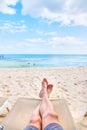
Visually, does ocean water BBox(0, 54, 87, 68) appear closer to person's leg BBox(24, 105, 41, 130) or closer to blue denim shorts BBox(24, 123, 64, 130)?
person's leg BBox(24, 105, 41, 130)

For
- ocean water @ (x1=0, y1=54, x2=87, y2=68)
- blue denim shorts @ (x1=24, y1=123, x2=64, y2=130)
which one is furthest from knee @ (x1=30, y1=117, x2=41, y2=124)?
ocean water @ (x1=0, y1=54, x2=87, y2=68)

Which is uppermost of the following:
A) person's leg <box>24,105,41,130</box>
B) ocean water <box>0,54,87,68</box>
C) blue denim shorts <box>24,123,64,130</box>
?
blue denim shorts <box>24,123,64,130</box>

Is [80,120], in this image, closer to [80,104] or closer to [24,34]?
[80,104]

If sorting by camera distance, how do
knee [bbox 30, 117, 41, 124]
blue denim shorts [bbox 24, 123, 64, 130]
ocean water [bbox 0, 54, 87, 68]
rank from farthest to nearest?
ocean water [bbox 0, 54, 87, 68] → knee [bbox 30, 117, 41, 124] → blue denim shorts [bbox 24, 123, 64, 130]

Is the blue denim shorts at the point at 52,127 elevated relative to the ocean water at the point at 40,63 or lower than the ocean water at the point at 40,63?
elevated

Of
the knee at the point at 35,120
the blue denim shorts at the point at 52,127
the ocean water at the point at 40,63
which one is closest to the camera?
the blue denim shorts at the point at 52,127

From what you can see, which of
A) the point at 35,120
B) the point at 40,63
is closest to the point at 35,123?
the point at 35,120

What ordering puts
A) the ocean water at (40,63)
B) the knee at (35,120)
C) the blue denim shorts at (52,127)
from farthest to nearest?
the ocean water at (40,63), the knee at (35,120), the blue denim shorts at (52,127)

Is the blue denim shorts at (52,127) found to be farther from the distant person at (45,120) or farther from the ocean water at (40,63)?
the ocean water at (40,63)

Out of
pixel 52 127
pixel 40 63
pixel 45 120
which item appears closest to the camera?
pixel 52 127

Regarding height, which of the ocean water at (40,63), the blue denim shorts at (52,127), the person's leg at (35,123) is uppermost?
the blue denim shorts at (52,127)

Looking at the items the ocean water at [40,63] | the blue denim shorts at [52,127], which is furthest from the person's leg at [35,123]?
the ocean water at [40,63]

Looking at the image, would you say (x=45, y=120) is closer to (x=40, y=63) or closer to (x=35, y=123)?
(x=35, y=123)

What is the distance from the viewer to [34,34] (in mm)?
22828
